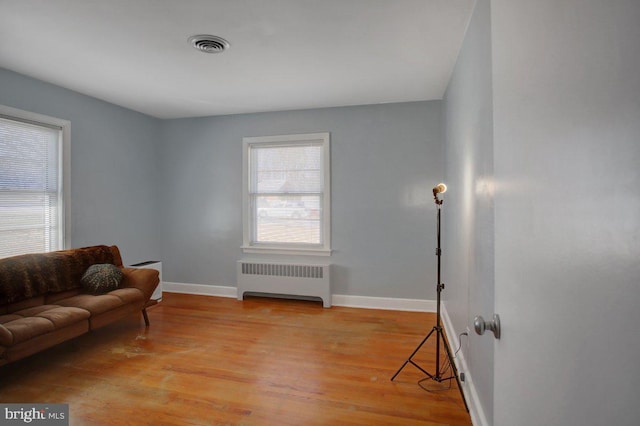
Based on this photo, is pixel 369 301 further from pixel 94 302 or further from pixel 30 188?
pixel 30 188

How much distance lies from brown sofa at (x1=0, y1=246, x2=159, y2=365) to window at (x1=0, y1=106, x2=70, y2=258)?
411 millimetres

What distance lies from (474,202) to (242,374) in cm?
222

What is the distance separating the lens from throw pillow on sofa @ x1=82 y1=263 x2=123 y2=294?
11.5 ft

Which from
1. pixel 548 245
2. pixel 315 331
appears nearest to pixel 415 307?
pixel 315 331

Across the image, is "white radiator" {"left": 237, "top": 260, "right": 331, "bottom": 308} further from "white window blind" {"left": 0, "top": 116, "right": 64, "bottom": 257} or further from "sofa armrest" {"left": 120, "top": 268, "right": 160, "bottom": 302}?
"white window blind" {"left": 0, "top": 116, "right": 64, "bottom": 257}

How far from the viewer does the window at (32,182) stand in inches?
132

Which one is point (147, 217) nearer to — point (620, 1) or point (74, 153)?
point (74, 153)

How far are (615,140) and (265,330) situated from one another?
374 centimetres

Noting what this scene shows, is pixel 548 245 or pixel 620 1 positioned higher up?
pixel 620 1

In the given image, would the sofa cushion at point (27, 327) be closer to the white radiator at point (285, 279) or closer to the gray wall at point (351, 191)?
the white radiator at point (285, 279)

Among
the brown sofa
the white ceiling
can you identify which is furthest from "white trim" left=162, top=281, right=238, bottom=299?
the white ceiling

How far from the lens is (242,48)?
2879mm

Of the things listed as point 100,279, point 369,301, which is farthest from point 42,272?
point 369,301

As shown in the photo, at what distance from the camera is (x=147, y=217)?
516cm
